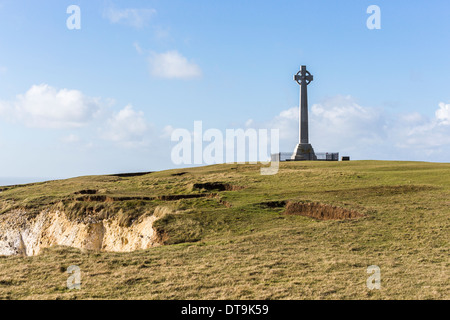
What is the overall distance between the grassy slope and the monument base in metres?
30.6

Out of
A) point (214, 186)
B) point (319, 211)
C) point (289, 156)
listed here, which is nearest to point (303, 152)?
point (289, 156)

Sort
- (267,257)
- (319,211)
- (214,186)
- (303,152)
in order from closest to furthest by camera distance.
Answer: (267,257)
(319,211)
(214,186)
(303,152)

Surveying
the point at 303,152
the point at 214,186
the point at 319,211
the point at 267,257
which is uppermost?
the point at 303,152

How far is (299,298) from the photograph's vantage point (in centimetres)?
1053

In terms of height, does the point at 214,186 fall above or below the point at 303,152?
below

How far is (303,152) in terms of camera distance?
59.6m

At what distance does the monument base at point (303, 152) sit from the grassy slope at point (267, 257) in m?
30.6

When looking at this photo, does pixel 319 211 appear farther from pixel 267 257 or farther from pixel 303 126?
pixel 303 126

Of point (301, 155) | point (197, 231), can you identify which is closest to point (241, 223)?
point (197, 231)

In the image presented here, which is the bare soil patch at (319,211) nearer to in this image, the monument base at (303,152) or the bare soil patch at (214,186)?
the bare soil patch at (214,186)

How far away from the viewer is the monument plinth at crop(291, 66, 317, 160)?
59.7m

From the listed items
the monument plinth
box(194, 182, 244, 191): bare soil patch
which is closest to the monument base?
the monument plinth

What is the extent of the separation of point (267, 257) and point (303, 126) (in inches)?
1853
